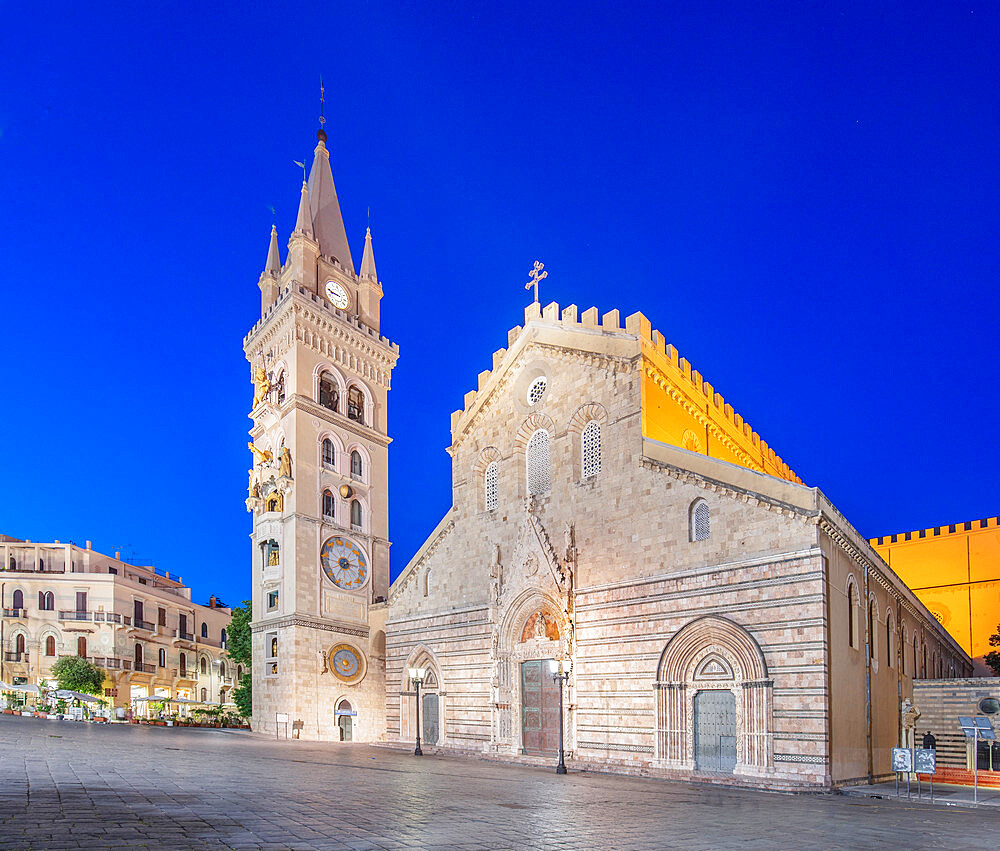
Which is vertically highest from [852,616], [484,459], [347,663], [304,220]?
[304,220]

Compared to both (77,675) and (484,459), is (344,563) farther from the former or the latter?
(77,675)

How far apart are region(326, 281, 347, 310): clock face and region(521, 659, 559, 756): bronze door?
25.9m

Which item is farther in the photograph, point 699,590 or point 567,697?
point 567,697

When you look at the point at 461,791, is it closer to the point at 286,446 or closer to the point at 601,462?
the point at 601,462

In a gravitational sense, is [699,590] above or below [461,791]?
above

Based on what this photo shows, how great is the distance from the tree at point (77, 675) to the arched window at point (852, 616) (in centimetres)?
4887

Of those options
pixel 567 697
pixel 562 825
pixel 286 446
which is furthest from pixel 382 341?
pixel 562 825

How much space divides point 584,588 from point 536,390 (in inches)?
325

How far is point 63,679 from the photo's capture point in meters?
54.3

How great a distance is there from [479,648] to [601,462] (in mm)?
8903

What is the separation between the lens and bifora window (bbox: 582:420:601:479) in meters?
28.9

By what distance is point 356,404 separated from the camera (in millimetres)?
47344

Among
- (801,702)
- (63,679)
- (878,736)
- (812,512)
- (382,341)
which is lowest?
(63,679)

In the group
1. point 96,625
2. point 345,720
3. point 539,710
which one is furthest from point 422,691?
point 96,625
